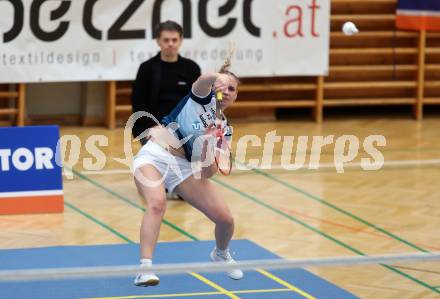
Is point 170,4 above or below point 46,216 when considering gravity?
above

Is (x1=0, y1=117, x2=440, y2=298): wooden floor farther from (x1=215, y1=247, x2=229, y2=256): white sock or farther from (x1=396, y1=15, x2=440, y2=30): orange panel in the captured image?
(x1=396, y1=15, x2=440, y2=30): orange panel

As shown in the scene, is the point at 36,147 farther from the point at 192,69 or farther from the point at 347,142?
the point at 347,142

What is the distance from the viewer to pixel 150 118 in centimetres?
1009

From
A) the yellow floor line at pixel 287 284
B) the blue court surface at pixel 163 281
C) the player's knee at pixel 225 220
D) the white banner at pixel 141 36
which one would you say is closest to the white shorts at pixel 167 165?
the player's knee at pixel 225 220

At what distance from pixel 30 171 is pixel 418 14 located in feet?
21.9

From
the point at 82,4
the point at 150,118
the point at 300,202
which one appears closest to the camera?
the point at 150,118

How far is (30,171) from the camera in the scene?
10.2 m

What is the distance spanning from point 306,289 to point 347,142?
18.8 feet

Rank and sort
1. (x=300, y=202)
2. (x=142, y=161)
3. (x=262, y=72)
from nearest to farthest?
1. (x=142, y=161)
2. (x=300, y=202)
3. (x=262, y=72)

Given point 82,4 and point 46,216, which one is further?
point 82,4

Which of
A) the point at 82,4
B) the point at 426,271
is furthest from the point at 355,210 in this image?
the point at 82,4

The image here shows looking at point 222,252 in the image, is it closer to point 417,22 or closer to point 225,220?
point 225,220

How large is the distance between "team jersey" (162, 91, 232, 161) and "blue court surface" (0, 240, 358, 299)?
1059 millimetres

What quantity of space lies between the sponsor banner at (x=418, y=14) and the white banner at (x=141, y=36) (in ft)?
3.81
